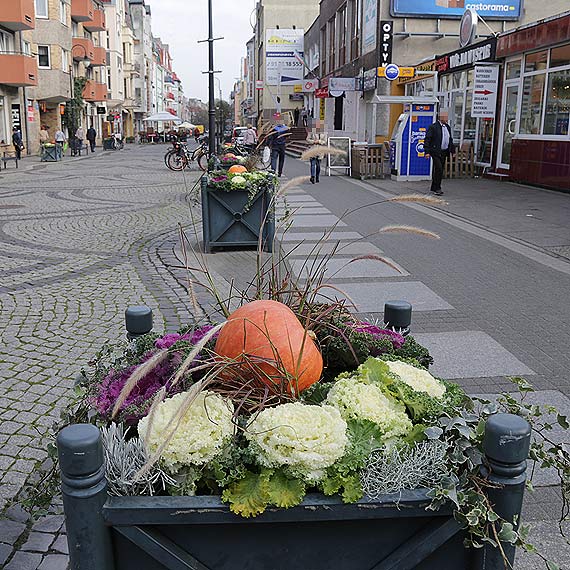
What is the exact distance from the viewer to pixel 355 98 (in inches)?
1302

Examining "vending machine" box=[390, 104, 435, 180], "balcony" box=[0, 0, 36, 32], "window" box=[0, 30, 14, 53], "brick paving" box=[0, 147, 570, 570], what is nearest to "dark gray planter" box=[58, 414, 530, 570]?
"brick paving" box=[0, 147, 570, 570]

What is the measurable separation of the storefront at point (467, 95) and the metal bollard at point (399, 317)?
1738 cm

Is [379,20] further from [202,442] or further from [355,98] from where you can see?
[202,442]

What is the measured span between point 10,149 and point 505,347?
112 ft

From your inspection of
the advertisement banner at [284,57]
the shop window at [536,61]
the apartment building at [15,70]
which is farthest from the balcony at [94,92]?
the shop window at [536,61]

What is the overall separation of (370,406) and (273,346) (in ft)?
1.14

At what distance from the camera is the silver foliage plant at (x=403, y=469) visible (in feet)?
5.76

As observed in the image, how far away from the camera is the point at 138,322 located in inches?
119

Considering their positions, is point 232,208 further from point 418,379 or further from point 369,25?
point 369,25

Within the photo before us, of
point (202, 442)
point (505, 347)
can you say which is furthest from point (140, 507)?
point (505, 347)

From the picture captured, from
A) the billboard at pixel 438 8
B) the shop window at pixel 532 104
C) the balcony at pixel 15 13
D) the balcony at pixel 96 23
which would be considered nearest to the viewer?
the shop window at pixel 532 104

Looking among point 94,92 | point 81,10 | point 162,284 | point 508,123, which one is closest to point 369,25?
point 508,123

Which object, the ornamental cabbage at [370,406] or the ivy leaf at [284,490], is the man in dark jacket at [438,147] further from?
the ivy leaf at [284,490]

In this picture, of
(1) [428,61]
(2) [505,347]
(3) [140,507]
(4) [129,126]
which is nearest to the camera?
(3) [140,507]
